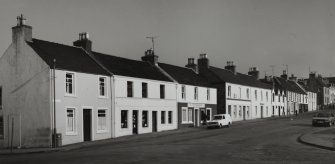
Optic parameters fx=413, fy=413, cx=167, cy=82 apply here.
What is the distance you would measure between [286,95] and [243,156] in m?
73.5

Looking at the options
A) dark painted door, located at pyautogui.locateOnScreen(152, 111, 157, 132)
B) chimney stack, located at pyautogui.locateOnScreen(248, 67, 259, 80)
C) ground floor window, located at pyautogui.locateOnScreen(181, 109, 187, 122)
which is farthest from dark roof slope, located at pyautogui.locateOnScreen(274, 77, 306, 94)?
dark painted door, located at pyautogui.locateOnScreen(152, 111, 157, 132)

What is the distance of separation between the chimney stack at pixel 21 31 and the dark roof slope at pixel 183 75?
19665mm

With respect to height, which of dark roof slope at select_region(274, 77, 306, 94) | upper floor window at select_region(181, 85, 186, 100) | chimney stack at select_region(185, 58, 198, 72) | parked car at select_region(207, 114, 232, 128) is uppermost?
chimney stack at select_region(185, 58, 198, 72)

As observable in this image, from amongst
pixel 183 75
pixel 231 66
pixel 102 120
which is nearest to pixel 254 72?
pixel 231 66

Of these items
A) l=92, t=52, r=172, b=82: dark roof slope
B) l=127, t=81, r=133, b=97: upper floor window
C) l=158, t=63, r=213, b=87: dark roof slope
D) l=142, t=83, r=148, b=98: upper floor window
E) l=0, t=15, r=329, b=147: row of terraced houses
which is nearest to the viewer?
l=0, t=15, r=329, b=147: row of terraced houses

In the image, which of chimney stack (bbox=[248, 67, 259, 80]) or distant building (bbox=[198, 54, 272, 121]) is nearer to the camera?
distant building (bbox=[198, 54, 272, 121])

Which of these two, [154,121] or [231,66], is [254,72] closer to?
[231,66]

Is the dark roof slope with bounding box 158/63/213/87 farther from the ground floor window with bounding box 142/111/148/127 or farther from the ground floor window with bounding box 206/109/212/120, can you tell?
the ground floor window with bounding box 142/111/148/127

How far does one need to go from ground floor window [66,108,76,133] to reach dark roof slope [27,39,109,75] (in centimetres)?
338

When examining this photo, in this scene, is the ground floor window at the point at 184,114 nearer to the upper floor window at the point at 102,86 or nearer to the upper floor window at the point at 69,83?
the upper floor window at the point at 102,86

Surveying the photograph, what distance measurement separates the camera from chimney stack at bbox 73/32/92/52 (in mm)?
40344

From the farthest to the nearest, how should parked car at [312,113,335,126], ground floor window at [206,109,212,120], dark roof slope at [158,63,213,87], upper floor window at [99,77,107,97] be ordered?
ground floor window at [206,109,212,120] < dark roof slope at [158,63,213,87] < parked car at [312,113,335,126] < upper floor window at [99,77,107,97]

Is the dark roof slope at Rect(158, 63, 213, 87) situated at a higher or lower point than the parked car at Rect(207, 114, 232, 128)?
higher

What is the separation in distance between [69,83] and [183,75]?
22649 mm
